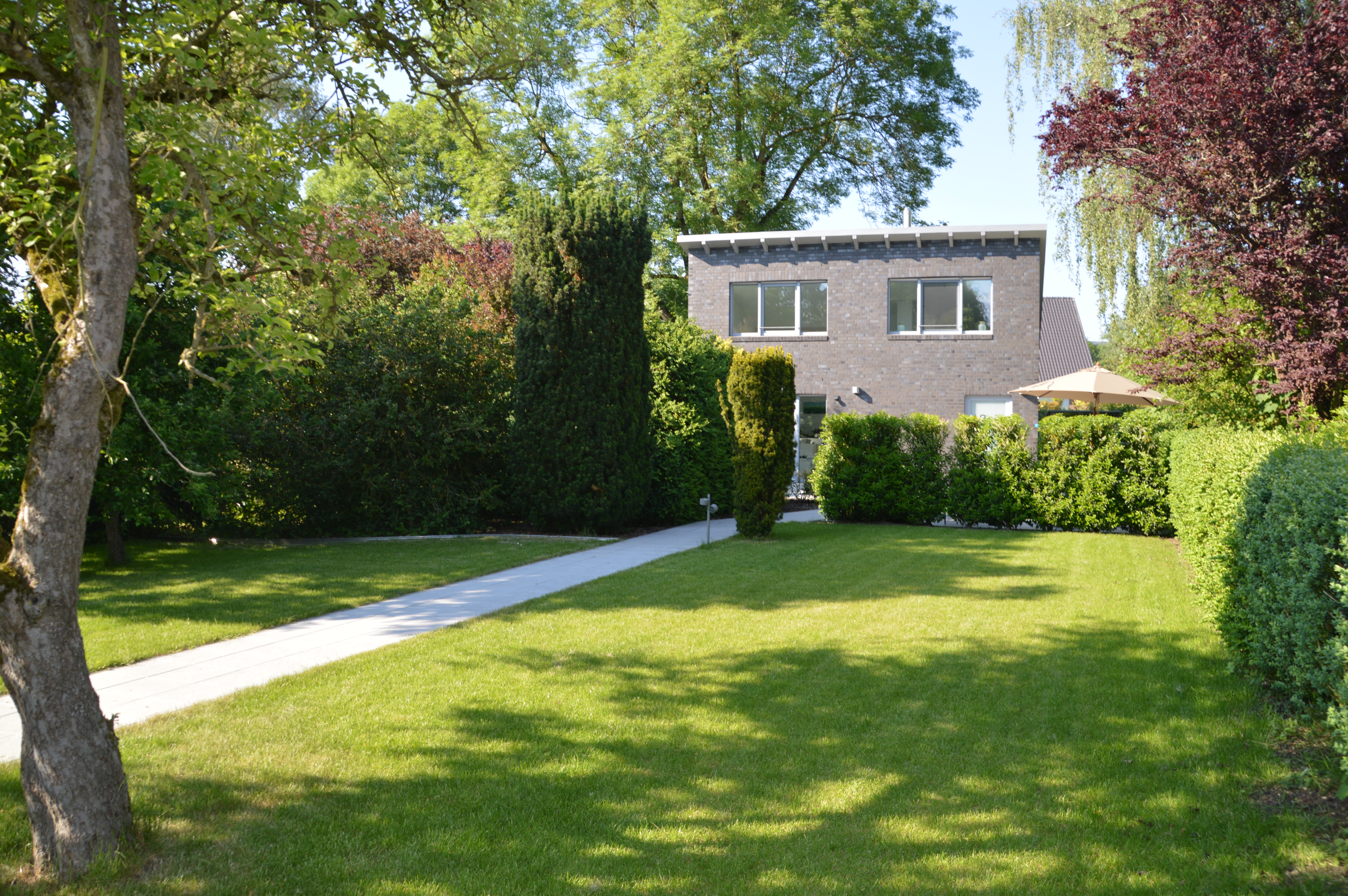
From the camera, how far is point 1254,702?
17.4 feet

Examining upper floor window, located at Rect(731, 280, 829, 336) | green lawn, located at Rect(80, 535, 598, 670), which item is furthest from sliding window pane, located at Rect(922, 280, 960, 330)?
green lawn, located at Rect(80, 535, 598, 670)

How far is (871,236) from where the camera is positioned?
69.2 feet

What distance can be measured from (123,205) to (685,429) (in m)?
12.7

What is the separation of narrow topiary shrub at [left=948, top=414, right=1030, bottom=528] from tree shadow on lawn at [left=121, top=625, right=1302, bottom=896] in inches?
370

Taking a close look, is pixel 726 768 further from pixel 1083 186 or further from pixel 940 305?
pixel 940 305

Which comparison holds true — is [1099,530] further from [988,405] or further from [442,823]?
[442,823]

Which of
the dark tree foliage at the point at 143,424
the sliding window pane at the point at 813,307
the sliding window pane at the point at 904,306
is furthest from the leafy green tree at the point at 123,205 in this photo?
the sliding window pane at the point at 904,306

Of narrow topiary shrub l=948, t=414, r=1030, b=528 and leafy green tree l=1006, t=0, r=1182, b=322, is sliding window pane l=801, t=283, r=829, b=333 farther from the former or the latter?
narrow topiary shrub l=948, t=414, r=1030, b=528

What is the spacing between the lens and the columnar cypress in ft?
43.6

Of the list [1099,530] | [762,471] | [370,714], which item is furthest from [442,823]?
[1099,530]

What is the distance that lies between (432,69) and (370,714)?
410cm

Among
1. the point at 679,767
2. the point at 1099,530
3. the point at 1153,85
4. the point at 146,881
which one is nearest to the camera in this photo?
the point at 146,881

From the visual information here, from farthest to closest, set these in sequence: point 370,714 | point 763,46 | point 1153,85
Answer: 1. point 763,46
2. point 1153,85
3. point 370,714

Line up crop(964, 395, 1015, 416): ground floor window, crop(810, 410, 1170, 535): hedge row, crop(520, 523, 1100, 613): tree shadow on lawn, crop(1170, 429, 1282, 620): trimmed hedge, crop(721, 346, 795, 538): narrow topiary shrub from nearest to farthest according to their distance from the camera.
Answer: crop(1170, 429, 1282, 620): trimmed hedge
crop(520, 523, 1100, 613): tree shadow on lawn
crop(721, 346, 795, 538): narrow topiary shrub
crop(810, 410, 1170, 535): hedge row
crop(964, 395, 1015, 416): ground floor window
